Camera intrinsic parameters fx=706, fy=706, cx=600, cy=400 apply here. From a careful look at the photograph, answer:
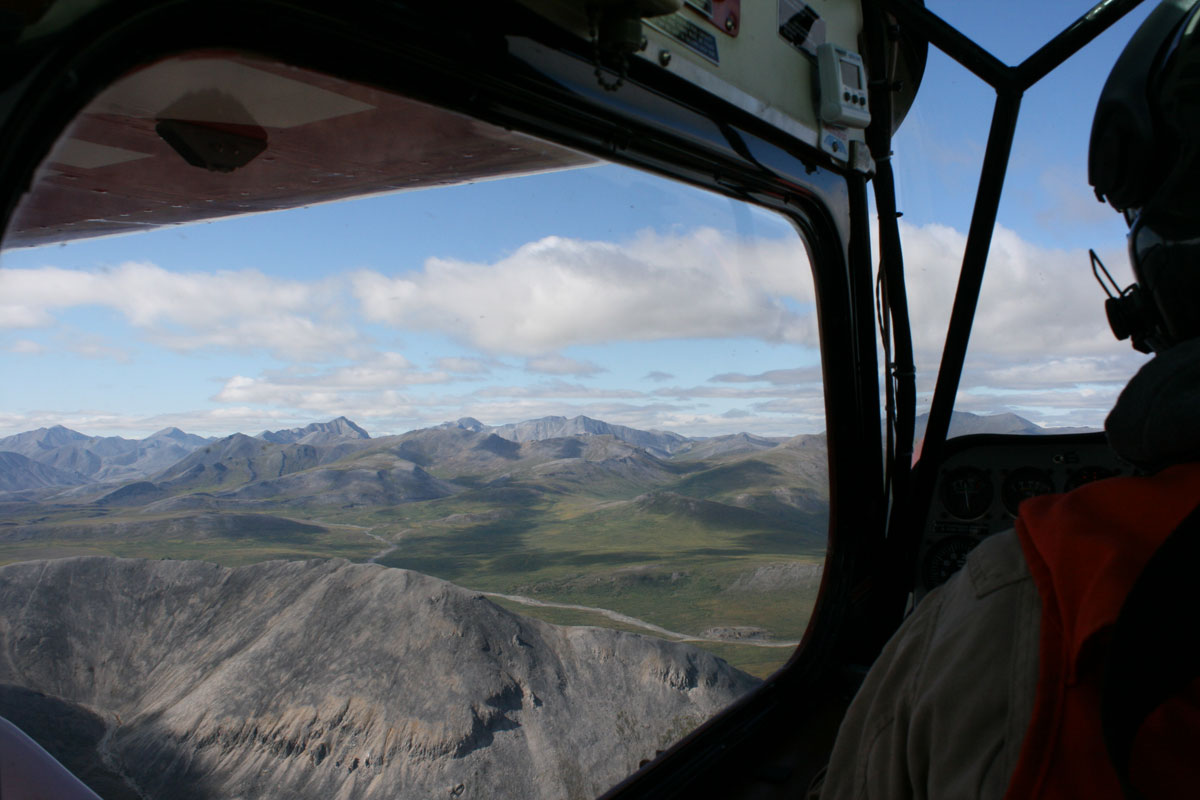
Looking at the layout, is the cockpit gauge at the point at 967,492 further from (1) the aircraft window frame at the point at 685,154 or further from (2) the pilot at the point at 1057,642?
(2) the pilot at the point at 1057,642

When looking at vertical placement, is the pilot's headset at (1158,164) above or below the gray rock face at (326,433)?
above

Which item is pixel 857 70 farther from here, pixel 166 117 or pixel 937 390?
pixel 166 117

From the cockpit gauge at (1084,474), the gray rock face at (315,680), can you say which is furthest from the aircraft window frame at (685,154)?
the cockpit gauge at (1084,474)

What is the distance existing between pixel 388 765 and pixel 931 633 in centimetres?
123

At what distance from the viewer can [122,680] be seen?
4.17 feet

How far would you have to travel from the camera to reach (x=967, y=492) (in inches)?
110

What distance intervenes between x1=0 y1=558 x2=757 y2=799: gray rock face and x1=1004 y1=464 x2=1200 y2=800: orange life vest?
1319 millimetres

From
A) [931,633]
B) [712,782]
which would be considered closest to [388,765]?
[712,782]

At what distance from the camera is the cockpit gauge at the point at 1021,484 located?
268cm

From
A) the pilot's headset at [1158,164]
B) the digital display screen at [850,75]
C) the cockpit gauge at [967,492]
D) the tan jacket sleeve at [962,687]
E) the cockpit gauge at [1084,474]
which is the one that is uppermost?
the digital display screen at [850,75]

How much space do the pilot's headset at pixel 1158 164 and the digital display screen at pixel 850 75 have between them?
94cm

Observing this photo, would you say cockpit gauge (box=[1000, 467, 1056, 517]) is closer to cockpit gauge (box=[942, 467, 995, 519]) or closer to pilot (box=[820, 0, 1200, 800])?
cockpit gauge (box=[942, 467, 995, 519])

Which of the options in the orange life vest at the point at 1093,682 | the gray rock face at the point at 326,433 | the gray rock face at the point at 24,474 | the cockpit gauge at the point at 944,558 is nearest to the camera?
the orange life vest at the point at 1093,682

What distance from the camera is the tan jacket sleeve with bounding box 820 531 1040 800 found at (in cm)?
61
